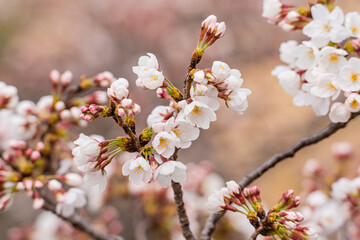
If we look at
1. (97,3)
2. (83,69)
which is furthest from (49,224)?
(97,3)

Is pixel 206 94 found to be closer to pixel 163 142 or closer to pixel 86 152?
pixel 163 142

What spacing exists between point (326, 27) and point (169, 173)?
63 centimetres

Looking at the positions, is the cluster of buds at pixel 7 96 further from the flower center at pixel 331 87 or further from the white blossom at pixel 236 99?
the flower center at pixel 331 87

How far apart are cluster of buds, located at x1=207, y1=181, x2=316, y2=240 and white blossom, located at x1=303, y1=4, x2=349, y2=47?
0.45 metres

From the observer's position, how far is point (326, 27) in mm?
1108

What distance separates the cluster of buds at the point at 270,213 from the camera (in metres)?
0.92

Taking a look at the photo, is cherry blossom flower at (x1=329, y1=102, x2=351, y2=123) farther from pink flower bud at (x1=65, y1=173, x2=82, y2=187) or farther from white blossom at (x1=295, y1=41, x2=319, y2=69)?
pink flower bud at (x1=65, y1=173, x2=82, y2=187)

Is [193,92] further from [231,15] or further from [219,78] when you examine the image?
[231,15]

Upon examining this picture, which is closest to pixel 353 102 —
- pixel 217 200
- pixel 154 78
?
pixel 217 200

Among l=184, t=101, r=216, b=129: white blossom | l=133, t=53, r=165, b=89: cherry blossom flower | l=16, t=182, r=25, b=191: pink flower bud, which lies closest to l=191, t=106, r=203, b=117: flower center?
l=184, t=101, r=216, b=129: white blossom

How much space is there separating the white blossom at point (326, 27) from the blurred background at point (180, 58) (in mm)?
→ 2569

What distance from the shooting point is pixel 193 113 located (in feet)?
2.95

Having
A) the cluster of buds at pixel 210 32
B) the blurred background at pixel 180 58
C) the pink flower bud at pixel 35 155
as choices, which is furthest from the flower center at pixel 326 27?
the blurred background at pixel 180 58

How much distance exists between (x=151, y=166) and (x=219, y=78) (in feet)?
0.89
